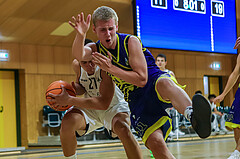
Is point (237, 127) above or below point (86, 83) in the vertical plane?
below

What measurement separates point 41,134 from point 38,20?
348 cm

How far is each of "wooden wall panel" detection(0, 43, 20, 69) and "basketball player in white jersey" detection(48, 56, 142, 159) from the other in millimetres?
7450

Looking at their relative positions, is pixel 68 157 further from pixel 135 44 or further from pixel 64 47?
pixel 64 47

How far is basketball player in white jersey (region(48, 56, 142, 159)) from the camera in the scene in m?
3.43

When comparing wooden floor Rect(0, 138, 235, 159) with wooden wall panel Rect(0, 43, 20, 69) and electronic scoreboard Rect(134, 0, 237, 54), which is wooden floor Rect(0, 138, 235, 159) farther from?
wooden wall panel Rect(0, 43, 20, 69)

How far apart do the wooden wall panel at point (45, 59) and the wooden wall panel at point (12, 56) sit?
663 millimetres

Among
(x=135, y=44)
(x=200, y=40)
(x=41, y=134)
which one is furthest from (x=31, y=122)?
(x=135, y=44)

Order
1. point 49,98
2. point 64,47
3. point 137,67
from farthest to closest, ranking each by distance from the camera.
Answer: point 64,47
point 49,98
point 137,67

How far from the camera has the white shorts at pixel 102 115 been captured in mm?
3740

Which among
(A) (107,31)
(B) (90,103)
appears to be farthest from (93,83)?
(A) (107,31)

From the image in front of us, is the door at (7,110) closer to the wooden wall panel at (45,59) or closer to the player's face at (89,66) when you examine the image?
the wooden wall panel at (45,59)

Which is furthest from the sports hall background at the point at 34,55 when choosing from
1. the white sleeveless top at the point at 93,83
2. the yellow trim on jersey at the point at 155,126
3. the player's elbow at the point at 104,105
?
the yellow trim on jersey at the point at 155,126

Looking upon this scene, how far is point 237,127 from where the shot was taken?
14.3 ft

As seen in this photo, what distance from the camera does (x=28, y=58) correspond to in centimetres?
1142
